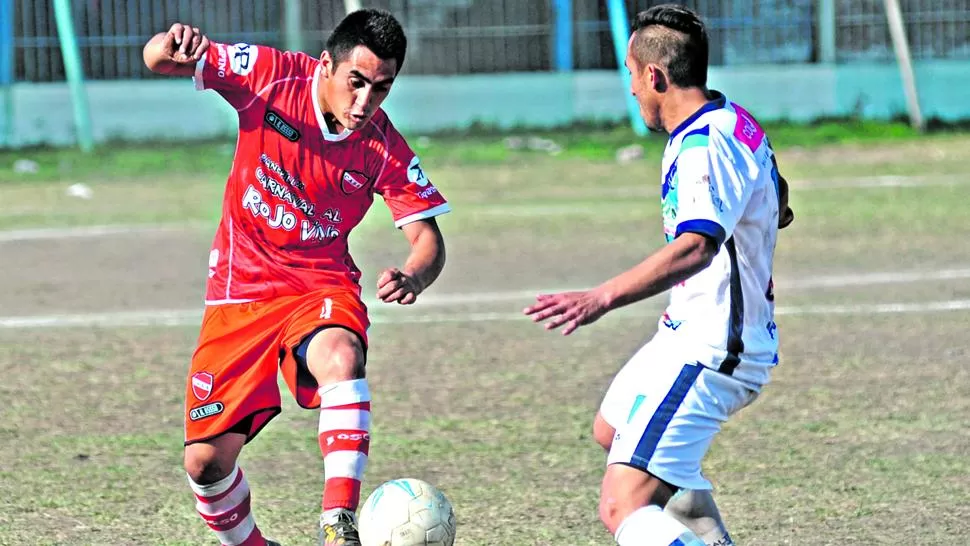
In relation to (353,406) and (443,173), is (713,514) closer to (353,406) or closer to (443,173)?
(353,406)

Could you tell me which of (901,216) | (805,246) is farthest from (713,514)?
(901,216)

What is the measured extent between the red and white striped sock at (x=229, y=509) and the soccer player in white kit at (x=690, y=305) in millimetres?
1419

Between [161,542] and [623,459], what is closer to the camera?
[623,459]

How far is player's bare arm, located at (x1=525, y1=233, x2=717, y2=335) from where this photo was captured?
3.99 metres

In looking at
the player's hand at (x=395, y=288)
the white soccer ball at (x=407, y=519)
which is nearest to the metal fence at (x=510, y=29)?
the player's hand at (x=395, y=288)

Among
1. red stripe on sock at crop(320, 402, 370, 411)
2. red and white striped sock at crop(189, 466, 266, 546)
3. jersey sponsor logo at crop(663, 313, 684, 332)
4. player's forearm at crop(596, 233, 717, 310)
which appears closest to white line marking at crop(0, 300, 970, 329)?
red and white striped sock at crop(189, 466, 266, 546)

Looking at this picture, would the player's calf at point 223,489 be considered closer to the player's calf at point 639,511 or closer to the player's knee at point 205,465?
the player's knee at point 205,465

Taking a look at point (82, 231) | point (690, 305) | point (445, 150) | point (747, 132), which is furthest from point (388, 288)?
point (445, 150)

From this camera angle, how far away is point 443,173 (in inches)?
722

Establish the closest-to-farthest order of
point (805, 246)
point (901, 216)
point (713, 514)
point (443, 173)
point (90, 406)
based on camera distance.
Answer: point (713, 514)
point (90, 406)
point (805, 246)
point (901, 216)
point (443, 173)

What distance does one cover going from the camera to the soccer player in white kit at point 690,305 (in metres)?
4.20

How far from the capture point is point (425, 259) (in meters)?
5.41

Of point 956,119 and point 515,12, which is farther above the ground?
point 515,12

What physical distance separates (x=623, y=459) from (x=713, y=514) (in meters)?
0.51
